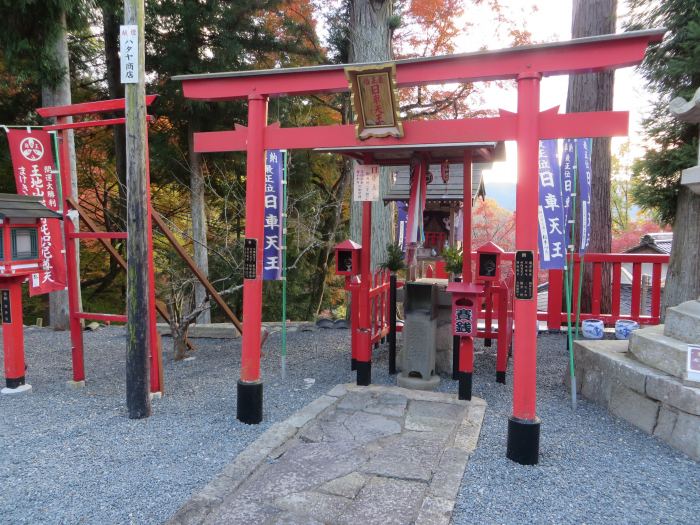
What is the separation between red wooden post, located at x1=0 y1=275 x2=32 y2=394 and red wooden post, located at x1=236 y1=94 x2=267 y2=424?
271cm

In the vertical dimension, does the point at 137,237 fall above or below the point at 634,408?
above

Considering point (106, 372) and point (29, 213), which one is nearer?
point (29, 213)

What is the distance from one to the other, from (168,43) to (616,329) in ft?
32.2

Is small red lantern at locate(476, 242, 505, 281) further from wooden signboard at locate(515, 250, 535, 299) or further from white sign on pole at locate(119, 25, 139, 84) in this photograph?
white sign on pole at locate(119, 25, 139, 84)

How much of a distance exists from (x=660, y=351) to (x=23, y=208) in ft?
21.8

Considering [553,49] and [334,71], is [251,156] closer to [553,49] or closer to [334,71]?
[334,71]

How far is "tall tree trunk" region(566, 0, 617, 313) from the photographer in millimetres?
8477

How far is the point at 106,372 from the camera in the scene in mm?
6465

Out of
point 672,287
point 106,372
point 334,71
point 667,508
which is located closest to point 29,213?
point 106,372

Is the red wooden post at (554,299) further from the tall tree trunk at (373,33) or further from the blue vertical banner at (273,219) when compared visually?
the blue vertical banner at (273,219)

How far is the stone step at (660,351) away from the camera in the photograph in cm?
426

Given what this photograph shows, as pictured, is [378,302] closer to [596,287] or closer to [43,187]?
[596,287]

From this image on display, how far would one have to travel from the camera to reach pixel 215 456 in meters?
3.94

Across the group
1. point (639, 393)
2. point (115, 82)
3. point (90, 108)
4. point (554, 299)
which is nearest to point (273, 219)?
point (90, 108)
